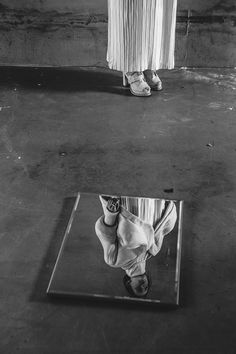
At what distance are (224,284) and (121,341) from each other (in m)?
0.47

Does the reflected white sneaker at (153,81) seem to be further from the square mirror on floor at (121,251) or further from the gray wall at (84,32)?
the square mirror on floor at (121,251)

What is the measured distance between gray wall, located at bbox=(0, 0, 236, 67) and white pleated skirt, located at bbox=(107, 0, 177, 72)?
39 centimetres

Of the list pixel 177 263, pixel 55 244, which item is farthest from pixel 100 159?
pixel 177 263

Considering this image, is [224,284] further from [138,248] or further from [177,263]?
[138,248]

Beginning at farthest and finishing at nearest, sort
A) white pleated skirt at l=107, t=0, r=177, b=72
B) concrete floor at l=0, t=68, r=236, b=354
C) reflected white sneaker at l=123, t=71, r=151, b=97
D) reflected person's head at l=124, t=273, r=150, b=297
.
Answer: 1. reflected white sneaker at l=123, t=71, r=151, b=97
2. white pleated skirt at l=107, t=0, r=177, b=72
3. reflected person's head at l=124, t=273, r=150, b=297
4. concrete floor at l=0, t=68, r=236, b=354

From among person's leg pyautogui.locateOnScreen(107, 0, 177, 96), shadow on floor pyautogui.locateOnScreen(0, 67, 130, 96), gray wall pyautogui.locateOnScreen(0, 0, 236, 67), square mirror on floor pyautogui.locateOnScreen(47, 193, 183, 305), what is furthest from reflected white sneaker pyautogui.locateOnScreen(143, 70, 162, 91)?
square mirror on floor pyautogui.locateOnScreen(47, 193, 183, 305)

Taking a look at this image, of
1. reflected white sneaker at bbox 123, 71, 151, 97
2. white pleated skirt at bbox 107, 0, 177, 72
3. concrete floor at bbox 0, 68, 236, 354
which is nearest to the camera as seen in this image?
concrete floor at bbox 0, 68, 236, 354

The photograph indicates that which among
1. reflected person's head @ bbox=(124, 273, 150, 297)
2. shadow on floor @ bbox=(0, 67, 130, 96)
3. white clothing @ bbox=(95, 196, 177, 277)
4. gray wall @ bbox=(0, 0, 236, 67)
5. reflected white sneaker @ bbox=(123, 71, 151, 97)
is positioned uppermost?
gray wall @ bbox=(0, 0, 236, 67)

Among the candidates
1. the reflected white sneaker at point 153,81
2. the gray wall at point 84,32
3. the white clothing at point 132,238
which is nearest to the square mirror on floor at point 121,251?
the white clothing at point 132,238

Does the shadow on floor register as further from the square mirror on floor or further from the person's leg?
the square mirror on floor

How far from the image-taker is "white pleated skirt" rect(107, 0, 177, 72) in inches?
116

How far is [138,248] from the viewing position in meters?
1.95

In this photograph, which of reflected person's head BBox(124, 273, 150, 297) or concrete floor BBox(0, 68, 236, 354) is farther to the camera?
reflected person's head BBox(124, 273, 150, 297)

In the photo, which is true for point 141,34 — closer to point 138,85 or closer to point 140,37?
point 140,37
